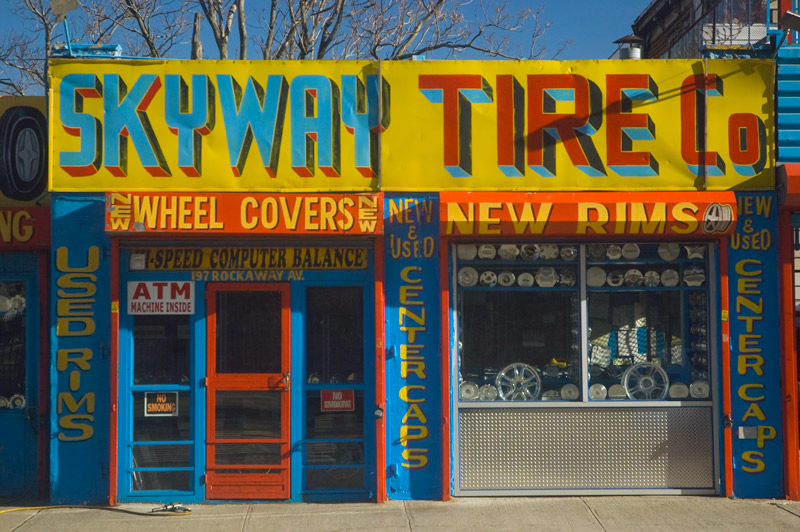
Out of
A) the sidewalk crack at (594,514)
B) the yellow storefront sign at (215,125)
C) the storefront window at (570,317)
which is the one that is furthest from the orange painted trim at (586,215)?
the sidewalk crack at (594,514)

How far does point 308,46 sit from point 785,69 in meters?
12.4

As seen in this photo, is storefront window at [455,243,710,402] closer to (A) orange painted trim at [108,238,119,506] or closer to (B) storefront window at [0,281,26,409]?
(A) orange painted trim at [108,238,119,506]

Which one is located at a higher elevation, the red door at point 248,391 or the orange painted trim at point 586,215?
the orange painted trim at point 586,215

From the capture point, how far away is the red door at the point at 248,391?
842 centimetres

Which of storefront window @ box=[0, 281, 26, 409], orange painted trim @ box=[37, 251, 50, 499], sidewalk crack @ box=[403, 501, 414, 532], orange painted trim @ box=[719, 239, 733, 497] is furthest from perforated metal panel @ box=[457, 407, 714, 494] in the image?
storefront window @ box=[0, 281, 26, 409]

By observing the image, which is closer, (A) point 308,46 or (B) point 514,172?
(B) point 514,172

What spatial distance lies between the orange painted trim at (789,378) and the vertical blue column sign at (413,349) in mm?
3475

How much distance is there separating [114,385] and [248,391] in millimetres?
1308

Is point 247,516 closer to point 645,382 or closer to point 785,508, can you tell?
point 645,382

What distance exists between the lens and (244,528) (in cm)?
761

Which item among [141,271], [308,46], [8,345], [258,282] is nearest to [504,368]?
[258,282]

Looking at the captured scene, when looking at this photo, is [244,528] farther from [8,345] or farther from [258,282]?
[8,345]

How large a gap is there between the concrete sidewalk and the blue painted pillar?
35 cm

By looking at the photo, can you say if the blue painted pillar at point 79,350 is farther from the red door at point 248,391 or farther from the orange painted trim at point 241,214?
the red door at point 248,391
